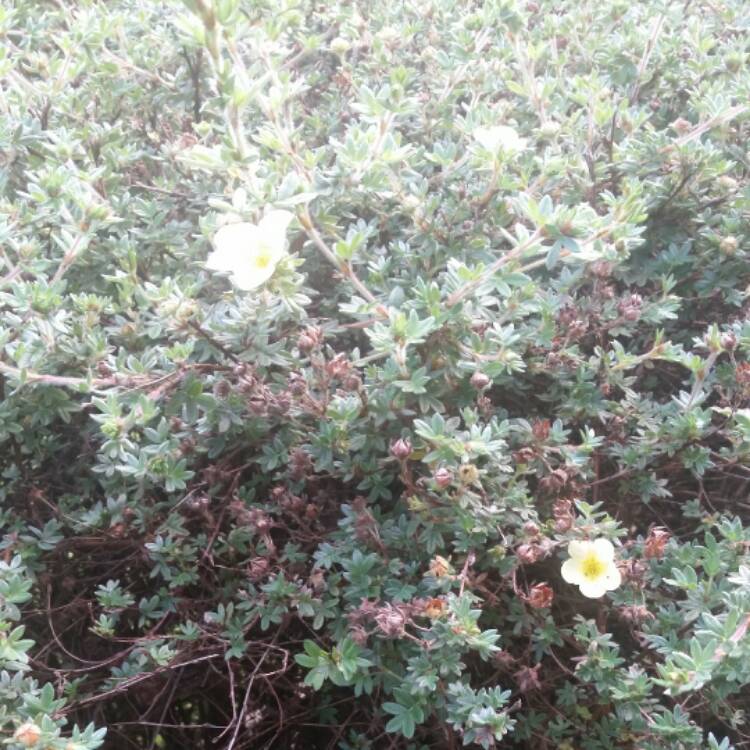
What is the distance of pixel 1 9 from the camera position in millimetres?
2088

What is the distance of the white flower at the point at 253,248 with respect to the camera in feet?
5.03

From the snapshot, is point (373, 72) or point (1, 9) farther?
point (373, 72)

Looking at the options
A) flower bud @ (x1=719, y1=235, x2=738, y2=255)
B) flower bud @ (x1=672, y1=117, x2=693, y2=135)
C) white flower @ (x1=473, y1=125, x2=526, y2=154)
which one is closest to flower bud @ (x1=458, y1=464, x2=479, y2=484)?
white flower @ (x1=473, y1=125, x2=526, y2=154)

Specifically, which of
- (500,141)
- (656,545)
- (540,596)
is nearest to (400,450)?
(540,596)

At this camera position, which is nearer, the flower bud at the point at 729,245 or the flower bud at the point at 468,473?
the flower bud at the point at 468,473

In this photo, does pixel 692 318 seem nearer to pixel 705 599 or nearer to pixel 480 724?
pixel 705 599

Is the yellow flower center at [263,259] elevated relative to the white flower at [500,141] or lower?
lower

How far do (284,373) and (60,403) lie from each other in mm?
448

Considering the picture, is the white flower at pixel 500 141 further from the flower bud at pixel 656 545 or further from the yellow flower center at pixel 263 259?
the flower bud at pixel 656 545

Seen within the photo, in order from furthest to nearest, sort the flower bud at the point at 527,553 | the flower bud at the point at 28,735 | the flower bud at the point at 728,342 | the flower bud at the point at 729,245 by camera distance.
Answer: the flower bud at the point at 729,245
the flower bud at the point at 728,342
the flower bud at the point at 527,553
the flower bud at the point at 28,735

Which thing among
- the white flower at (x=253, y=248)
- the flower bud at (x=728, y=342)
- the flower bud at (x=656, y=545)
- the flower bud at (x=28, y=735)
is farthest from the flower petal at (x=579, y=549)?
the flower bud at (x=28, y=735)

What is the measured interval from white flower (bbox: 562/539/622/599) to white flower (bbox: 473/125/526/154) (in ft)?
2.49

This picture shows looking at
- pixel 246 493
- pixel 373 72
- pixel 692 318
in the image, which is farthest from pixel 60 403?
pixel 692 318

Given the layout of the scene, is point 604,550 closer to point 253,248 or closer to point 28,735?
point 253,248
